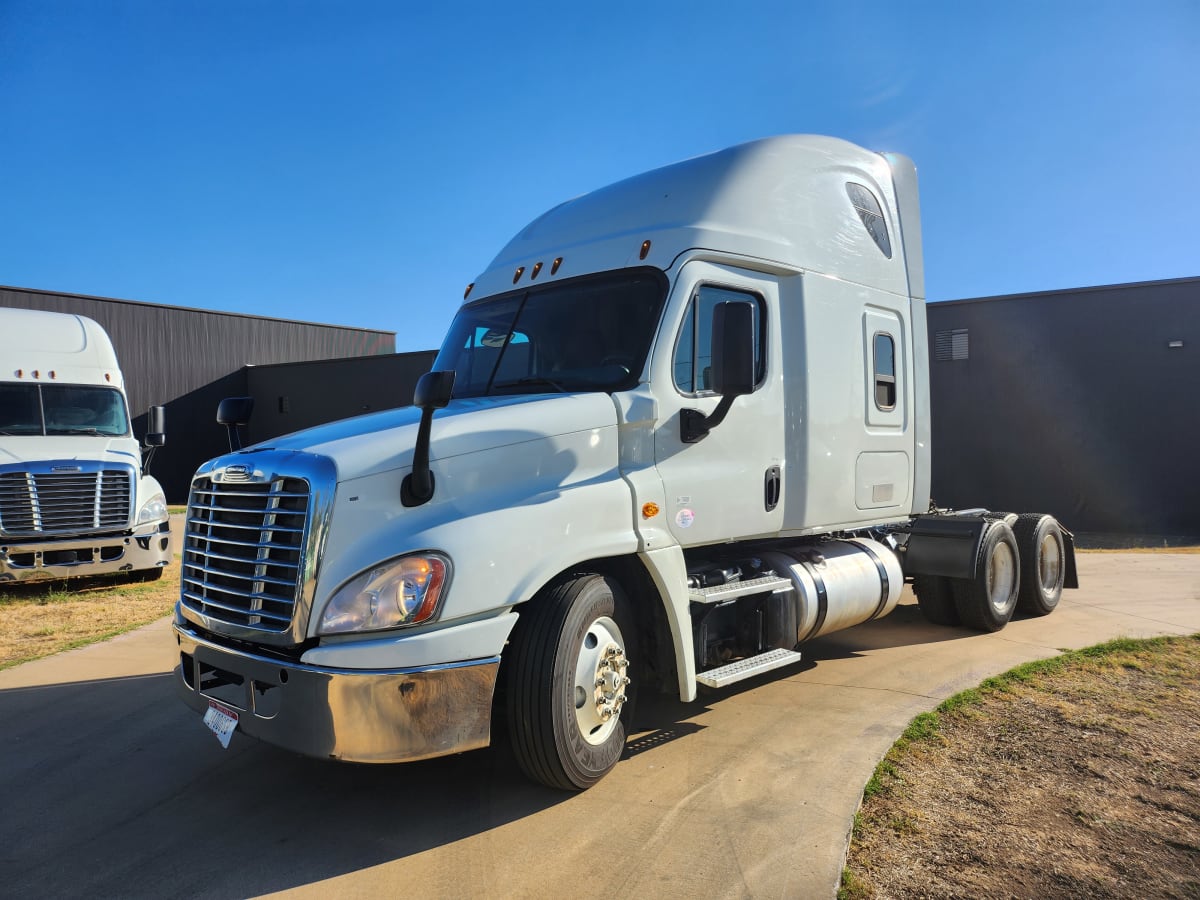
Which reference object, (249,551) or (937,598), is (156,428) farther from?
(937,598)

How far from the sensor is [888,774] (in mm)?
4164

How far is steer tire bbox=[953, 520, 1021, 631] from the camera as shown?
7297 mm

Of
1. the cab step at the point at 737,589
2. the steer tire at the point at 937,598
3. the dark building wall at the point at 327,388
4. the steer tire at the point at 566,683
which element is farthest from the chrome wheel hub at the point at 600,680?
the dark building wall at the point at 327,388

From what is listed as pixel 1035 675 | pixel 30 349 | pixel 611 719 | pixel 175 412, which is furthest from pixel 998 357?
pixel 175 412

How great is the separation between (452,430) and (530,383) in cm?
106

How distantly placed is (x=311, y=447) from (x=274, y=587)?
0.63 meters

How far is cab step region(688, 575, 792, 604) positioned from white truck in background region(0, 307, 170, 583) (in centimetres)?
827

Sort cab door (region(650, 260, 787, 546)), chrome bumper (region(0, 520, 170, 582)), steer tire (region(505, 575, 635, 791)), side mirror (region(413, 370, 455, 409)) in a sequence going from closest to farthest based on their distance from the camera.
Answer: side mirror (region(413, 370, 455, 409))
steer tire (region(505, 575, 635, 791))
cab door (region(650, 260, 787, 546))
chrome bumper (region(0, 520, 170, 582))

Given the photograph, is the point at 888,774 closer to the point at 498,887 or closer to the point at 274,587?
the point at 498,887

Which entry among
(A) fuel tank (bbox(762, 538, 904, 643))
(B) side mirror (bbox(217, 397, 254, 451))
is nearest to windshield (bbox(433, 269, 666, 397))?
(B) side mirror (bbox(217, 397, 254, 451))

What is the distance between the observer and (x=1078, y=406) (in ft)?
56.7

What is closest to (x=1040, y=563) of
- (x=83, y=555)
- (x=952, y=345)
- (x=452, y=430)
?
(x=452, y=430)

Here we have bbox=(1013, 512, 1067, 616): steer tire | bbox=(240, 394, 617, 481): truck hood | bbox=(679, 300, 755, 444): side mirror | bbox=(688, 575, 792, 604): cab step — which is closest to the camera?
bbox=(240, 394, 617, 481): truck hood

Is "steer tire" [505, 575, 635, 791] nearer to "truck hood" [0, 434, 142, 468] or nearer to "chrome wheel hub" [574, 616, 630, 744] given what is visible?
"chrome wheel hub" [574, 616, 630, 744]
